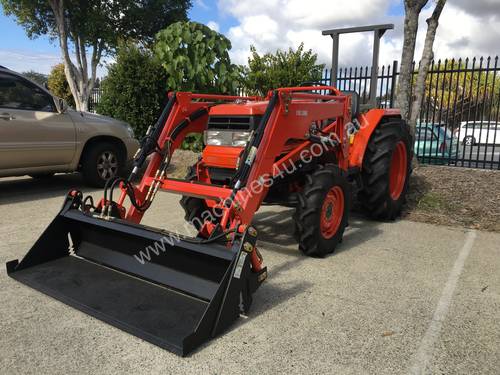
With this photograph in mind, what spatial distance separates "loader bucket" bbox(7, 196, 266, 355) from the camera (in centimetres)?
268

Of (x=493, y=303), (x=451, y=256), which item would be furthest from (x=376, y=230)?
(x=493, y=303)

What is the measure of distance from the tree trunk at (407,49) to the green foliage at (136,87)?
5.28 metres

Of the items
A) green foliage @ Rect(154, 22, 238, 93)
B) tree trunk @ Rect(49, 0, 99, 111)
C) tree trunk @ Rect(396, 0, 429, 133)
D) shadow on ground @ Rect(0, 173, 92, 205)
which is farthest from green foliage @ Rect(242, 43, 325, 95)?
tree trunk @ Rect(49, 0, 99, 111)

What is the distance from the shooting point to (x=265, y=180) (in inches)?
149

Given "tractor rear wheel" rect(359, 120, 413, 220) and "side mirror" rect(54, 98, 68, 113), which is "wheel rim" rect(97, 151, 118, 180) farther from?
"tractor rear wheel" rect(359, 120, 413, 220)

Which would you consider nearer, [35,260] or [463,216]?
[35,260]

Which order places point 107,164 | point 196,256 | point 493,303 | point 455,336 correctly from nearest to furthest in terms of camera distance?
1. point 455,336
2. point 196,256
3. point 493,303
4. point 107,164

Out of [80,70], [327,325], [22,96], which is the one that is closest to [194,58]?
[22,96]

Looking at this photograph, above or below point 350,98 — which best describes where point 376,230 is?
below

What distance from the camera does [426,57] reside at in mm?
7945

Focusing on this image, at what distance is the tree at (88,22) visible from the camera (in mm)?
16812

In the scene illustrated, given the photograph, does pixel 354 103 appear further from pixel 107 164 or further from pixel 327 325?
pixel 107 164

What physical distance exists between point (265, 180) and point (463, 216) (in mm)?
3526

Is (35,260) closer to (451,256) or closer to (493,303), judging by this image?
(493,303)
